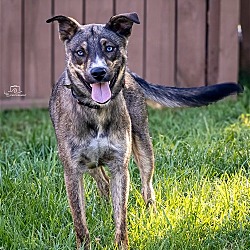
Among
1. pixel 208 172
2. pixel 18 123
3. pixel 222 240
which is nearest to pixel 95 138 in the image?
pixel 222 240

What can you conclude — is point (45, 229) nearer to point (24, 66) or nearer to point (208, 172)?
point (208, 172)

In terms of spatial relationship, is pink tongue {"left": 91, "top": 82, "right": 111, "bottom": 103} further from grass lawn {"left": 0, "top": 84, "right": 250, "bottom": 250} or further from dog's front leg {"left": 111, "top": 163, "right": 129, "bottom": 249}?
grass lawn {"left": 0, "top": 84, "right": 250, "bottom": 250}

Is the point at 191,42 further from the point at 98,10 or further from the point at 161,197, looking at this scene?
the point at 161,197

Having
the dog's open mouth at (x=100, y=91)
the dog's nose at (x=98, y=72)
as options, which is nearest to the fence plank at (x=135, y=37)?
the dog's open mouth at (x=100, y=91)

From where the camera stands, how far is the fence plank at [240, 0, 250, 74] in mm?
10406

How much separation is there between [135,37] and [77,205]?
13.8 feet

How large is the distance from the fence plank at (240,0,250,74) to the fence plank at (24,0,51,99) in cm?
304

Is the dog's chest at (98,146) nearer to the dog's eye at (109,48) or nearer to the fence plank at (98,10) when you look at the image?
the dog's eye at (109,48)

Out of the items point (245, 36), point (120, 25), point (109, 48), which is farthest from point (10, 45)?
point (109, 48)

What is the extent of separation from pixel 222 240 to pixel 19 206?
50.4 inches

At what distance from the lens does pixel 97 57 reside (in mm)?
4340

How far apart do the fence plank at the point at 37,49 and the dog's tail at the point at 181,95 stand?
3.14m

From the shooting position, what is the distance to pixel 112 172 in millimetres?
4602

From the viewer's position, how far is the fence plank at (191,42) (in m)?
8.66
